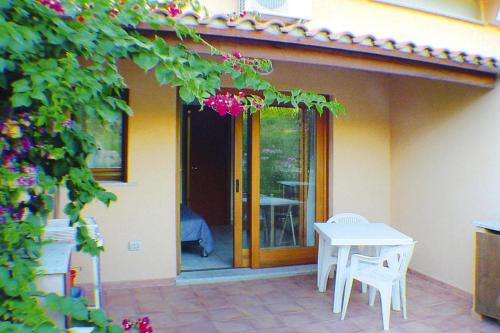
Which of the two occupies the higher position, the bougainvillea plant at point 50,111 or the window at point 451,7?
the window at point 451,7

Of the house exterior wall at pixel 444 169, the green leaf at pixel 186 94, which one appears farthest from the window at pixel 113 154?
the house exterior wall at pixel 444 169

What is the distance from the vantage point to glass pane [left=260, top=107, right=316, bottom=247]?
636 cm

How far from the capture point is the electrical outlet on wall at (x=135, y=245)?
549cm

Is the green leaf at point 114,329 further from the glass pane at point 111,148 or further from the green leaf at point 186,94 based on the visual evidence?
the glass pane at point 111,148

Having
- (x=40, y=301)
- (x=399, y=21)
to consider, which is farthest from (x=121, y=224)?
(x=399, y=21)

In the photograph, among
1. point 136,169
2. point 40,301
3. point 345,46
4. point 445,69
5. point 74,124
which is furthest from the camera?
point 136,169

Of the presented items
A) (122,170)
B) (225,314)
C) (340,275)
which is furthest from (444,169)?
(122,170)

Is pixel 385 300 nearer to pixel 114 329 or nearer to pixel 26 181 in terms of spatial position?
pixel 114 329

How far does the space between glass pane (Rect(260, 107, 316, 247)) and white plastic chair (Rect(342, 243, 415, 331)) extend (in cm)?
190

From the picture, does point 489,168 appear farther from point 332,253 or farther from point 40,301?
point 40,301

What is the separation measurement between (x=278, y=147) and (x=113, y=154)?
2313 millimetres

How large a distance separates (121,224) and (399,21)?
4.79 metres

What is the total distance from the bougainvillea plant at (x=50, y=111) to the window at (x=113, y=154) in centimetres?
346

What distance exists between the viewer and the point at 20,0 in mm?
1771
